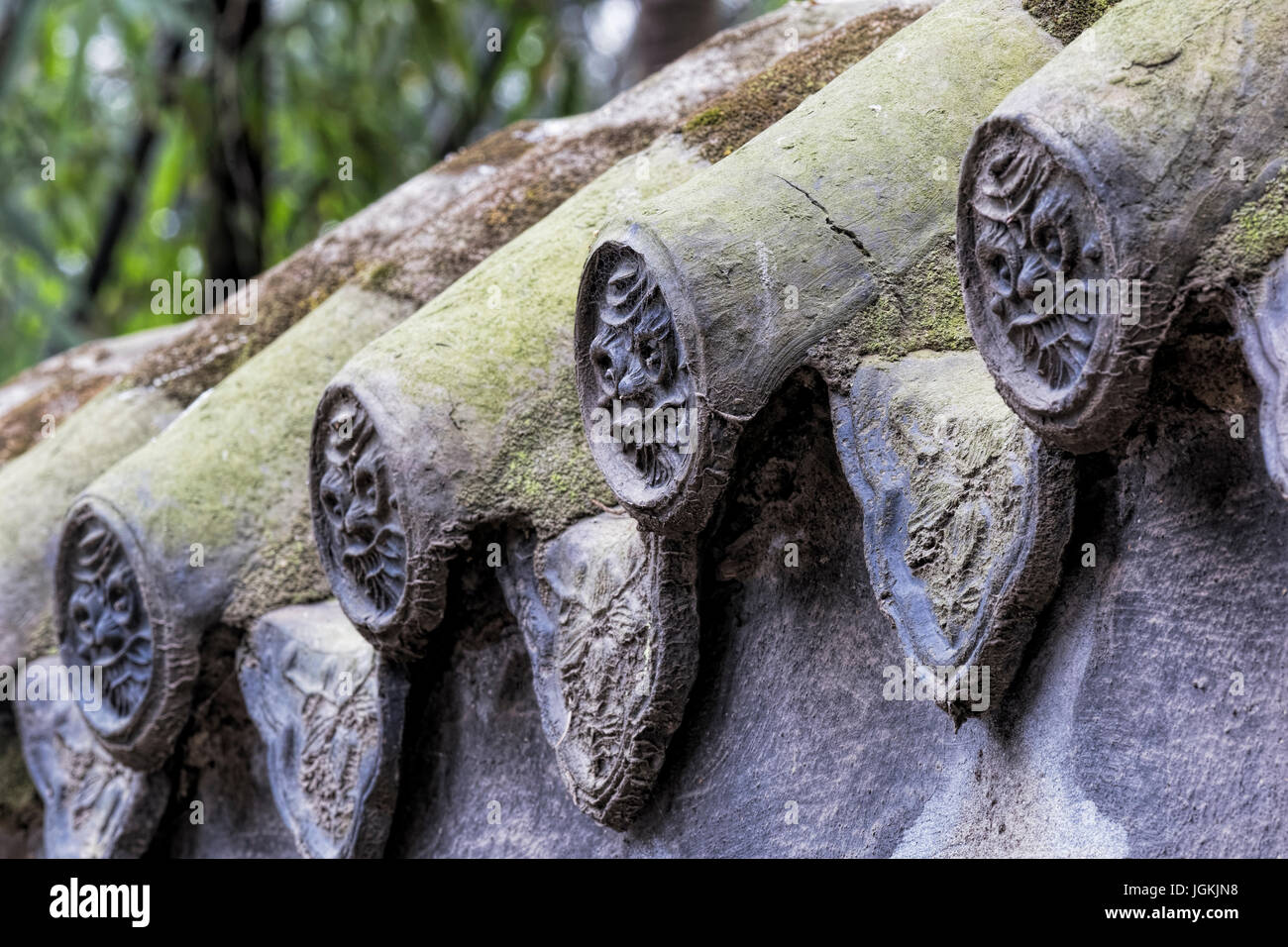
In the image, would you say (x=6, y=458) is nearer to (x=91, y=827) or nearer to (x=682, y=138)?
(x=91, y=827)

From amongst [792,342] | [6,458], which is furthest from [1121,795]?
[6,458]

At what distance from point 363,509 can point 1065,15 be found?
825 mm

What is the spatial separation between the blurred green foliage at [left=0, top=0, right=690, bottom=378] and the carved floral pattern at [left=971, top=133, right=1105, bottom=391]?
10.2 ft

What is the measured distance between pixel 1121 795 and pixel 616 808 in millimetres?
528

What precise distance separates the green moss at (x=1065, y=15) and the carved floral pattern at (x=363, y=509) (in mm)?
746

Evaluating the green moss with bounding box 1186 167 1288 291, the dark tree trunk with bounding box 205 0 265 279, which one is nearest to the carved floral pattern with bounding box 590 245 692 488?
the green moss with bounding box 1186 167 1288 291

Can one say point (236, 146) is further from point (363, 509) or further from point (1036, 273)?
point (1036, 273)

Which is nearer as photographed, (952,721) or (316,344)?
(952,721)

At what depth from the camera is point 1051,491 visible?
1.11m

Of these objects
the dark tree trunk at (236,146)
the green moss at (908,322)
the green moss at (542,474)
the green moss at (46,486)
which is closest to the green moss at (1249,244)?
the green moss at (908,322)

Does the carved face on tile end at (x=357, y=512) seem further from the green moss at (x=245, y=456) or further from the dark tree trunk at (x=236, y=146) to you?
the dark tree trunk at (x=236, y=146)

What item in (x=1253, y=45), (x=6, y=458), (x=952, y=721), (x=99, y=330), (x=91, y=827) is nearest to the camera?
(x=1253, y=45)

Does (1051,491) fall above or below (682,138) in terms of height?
below

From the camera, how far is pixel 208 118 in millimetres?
4352
